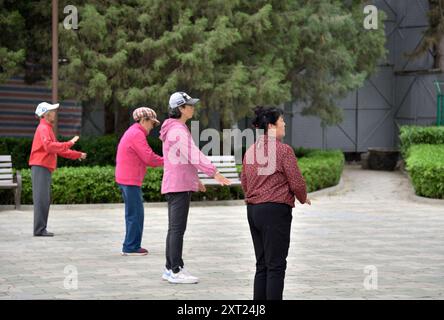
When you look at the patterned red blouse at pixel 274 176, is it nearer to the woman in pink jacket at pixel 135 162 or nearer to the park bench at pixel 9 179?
the woman in pink jacket at pixel 135 162

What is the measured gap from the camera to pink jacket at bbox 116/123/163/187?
40.2ft

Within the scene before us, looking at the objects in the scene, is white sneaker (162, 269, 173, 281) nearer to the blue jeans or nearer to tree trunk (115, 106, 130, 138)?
the blue jeans

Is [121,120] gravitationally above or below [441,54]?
below

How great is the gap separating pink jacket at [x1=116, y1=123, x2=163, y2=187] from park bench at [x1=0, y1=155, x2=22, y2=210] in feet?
21.2

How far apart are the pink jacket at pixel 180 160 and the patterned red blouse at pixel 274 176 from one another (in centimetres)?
207

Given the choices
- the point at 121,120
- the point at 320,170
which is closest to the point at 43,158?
the point at 320,170

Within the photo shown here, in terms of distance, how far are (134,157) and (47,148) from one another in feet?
7.63

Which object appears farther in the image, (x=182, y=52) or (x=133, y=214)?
(x=182, y=52)

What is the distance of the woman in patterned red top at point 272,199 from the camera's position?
823cm

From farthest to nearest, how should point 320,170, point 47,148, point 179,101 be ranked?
point 320,170 < point 47,148 < point 179,101

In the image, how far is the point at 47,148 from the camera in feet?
47.0

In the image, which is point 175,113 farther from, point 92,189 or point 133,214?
point 92,189
